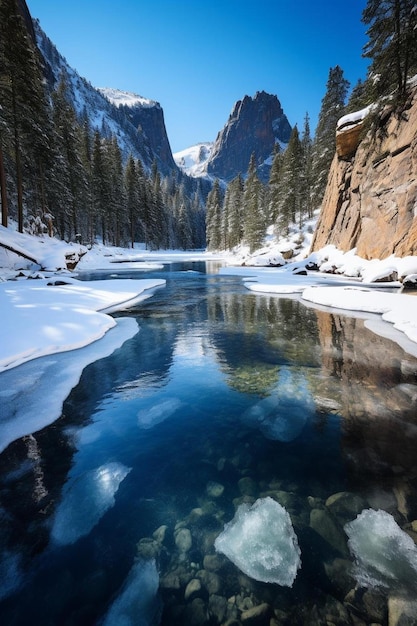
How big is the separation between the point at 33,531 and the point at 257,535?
2163 millimetres

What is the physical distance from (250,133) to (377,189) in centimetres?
18748

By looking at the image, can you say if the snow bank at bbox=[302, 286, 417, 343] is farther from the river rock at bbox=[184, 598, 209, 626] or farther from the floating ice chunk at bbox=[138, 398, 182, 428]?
the river rock at bbox=[184, 598, 209, 626]

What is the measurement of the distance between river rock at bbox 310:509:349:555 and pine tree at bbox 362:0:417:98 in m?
25.6

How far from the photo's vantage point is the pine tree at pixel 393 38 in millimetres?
17594

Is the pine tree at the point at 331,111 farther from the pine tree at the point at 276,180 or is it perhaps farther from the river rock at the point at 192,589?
the river rock at the point at 192,589

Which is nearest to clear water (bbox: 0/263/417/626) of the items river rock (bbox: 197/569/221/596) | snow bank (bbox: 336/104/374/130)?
river rock (bbox: 197/569/221/596)

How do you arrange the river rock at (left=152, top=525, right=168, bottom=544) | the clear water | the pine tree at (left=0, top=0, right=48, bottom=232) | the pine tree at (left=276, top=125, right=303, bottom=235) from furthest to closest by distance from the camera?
the pine tree at (left=276, top=125, right=303, bottom=235)
the pine tree at (left=0, top=0, right=48, bottom=232)
the river rock at (left=152, top=525, right=168, bottom=544)
the clear water

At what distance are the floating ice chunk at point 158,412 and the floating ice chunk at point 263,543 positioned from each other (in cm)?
208

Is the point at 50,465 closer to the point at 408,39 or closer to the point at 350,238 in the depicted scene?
the point at 350,238

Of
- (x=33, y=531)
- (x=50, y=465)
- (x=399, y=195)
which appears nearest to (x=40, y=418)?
(x=50, y=465)

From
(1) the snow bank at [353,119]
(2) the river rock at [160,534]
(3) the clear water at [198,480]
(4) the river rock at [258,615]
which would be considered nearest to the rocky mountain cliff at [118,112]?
(1) the snow bank at [353,119]

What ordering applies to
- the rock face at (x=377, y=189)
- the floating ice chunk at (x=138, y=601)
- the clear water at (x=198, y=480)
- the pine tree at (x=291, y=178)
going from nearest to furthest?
the floating ice chunk at (x=138, y=601)
the clear water at (x=198, y=480)
the rock face at (x=377, y=189)
the pine tree at (x=291, y=178)

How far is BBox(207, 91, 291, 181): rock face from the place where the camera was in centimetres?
17338

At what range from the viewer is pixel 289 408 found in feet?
16.0
